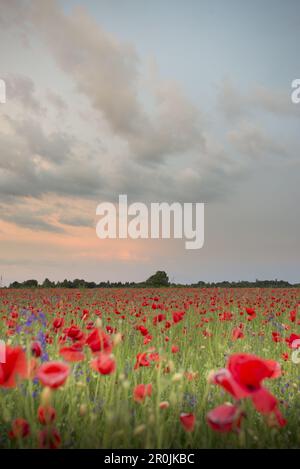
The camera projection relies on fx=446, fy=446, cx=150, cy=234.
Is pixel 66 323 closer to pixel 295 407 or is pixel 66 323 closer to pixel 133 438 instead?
pixel 295 407

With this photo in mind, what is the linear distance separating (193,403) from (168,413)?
0.25m

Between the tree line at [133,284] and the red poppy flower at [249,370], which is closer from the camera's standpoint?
the red poppy flower at [249,370]

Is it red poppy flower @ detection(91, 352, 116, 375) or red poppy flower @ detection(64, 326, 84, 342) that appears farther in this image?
red poppy flower @ detection(64, 326, 84, 342)

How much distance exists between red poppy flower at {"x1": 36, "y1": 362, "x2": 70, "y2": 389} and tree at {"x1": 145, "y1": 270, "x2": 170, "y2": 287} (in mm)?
24980

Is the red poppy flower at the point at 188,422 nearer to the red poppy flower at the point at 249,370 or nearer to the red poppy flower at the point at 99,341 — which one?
the red poppy flower at the point at 99,341

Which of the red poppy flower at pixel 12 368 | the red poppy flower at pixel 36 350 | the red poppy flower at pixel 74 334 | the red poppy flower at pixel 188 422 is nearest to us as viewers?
the red poppy flower at pixel 12 368

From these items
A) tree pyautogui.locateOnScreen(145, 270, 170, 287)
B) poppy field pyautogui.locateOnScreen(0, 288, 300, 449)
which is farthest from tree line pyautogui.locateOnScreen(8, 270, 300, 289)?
poppy field pyautogui.locateOnScreen(0, 288, 300, 449)

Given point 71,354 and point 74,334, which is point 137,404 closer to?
point 74,334

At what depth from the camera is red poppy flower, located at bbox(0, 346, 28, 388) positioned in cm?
197

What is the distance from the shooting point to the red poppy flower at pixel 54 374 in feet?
5.74

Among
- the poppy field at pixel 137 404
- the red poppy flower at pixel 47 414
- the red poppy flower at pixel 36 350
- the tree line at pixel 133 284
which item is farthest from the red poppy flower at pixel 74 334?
the tree line at pixel 133 284

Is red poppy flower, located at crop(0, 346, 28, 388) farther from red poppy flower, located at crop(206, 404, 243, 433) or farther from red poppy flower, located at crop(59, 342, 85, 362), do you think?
red poppy flower, located at crop(206, 404, 243, 433)

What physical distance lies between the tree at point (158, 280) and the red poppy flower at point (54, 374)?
25.0 metres
